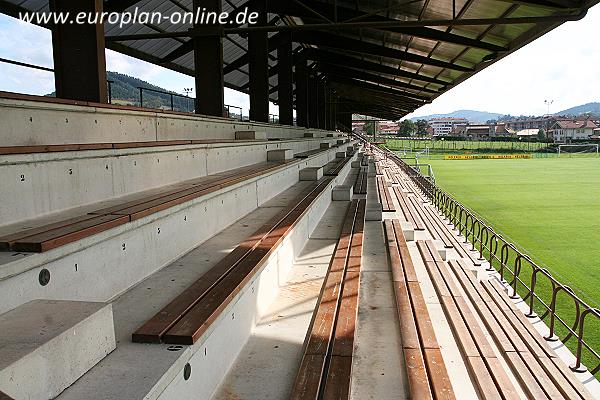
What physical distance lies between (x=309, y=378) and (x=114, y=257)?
1.07 metres

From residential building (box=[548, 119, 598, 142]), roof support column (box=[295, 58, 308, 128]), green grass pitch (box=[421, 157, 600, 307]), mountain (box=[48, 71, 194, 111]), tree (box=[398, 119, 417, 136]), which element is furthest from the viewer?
tree (box=[398, 119, 417, 136])

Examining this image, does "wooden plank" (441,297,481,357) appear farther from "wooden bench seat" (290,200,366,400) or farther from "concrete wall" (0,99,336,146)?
"concrete wall" (0,99,336,146)

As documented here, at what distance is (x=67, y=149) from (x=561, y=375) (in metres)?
4.65

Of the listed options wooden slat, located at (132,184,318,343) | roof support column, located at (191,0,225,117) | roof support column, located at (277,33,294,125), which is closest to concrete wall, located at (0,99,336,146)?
wooden slat, located at (132,184,318,343)

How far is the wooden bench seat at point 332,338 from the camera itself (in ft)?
6.42

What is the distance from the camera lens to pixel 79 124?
3.14 meters

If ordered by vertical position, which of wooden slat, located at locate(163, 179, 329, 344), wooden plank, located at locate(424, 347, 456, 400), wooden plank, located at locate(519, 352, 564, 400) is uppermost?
wooden slat, located at locate(163, 179, 329, 344)

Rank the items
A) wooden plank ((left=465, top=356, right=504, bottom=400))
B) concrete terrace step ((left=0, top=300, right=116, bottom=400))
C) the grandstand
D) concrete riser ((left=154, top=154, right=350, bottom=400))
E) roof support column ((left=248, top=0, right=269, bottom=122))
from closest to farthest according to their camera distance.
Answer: concrete terrace step ((left=0, top=300, right=116, bottom=400)), the grandstand, concrete riser ((left=154, top=154, right=350, bottom=400)), wooden plank ((left=465, top=356, right=504, bottom=400)), roof support column ((left=248, top=0, right=269, bottom=122))

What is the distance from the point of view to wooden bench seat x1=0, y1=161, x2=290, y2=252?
1.75 meters

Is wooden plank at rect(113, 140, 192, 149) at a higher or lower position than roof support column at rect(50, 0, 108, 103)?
lower

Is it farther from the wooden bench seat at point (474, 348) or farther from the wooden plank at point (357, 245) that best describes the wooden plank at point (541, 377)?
the wooden plank at point (357, 245)

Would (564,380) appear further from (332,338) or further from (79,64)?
(79,64)

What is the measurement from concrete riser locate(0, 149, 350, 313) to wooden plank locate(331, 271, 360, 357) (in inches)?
41.9

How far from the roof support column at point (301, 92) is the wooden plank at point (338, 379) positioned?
17.2 m
